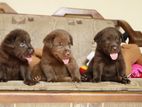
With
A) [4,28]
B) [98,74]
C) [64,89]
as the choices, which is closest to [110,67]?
[98,74]

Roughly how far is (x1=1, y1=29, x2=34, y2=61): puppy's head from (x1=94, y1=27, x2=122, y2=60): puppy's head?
13.2 inches

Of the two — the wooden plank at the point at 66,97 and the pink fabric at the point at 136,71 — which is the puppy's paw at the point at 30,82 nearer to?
the wooden plank at the point at 66,97

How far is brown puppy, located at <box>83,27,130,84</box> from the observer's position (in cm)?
148

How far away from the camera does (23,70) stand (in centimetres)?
146

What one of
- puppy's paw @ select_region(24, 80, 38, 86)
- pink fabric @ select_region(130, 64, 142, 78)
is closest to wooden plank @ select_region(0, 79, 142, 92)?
puppy's paw @ select_region(24, 80, 38, 86)

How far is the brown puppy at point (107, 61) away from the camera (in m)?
1.48

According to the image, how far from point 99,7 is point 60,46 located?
4.87 feet

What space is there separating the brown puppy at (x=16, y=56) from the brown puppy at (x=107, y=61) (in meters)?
0.31

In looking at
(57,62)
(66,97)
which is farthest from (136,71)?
(66,97)

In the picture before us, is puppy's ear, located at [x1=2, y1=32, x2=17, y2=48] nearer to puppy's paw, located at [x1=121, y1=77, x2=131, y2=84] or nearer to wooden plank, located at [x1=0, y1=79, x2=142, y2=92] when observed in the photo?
wooden plank, located at [x1=0, y1=79, x2=142, y2=92]

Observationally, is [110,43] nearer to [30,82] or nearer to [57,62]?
[57,62]

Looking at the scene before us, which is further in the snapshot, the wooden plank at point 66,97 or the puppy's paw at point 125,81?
the puppy's paw at point 125,81

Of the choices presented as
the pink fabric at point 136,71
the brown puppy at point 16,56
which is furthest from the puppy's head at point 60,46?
the pink fabric at point 136,71

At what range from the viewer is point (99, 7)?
2881 mm
